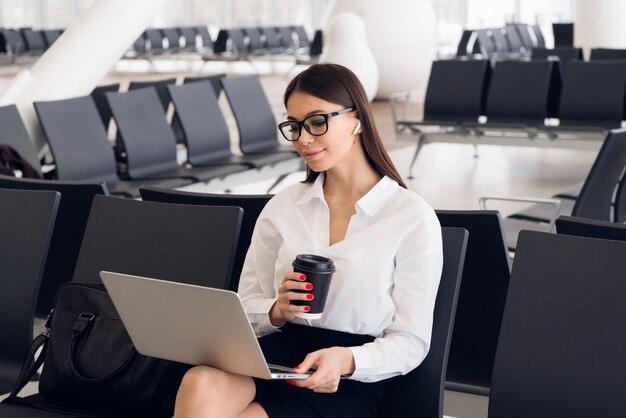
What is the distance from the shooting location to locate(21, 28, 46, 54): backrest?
19984mm

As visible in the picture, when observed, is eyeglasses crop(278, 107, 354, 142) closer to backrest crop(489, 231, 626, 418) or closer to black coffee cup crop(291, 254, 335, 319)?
black coffee cup crop(291, 254, 335, 319)

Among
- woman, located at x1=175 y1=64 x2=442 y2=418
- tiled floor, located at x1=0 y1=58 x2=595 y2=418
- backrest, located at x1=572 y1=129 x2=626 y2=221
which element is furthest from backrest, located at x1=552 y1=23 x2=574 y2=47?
woman, located at x1=175 y1=64 x2=442 y2=418

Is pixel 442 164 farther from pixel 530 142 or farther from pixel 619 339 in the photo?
pixel 619 339

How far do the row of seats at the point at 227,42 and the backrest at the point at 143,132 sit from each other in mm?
12770

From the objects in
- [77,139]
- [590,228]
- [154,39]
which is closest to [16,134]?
[77,139]

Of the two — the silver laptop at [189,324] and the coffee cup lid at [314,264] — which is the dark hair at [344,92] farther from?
the silver laptop at [189,324]

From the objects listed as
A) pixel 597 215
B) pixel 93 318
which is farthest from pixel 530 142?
pixel 93 318

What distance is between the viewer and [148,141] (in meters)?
5.97

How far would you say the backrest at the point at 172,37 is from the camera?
2044cm

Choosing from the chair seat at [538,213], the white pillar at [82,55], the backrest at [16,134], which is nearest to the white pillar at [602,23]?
the white pillar at [82,55]

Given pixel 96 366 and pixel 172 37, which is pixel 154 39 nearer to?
pixel 172 37

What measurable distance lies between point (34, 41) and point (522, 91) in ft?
48.0

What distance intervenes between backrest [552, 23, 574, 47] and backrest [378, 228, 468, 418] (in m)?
13.5

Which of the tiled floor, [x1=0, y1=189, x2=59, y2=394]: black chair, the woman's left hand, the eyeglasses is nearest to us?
A: the woman's left hand
